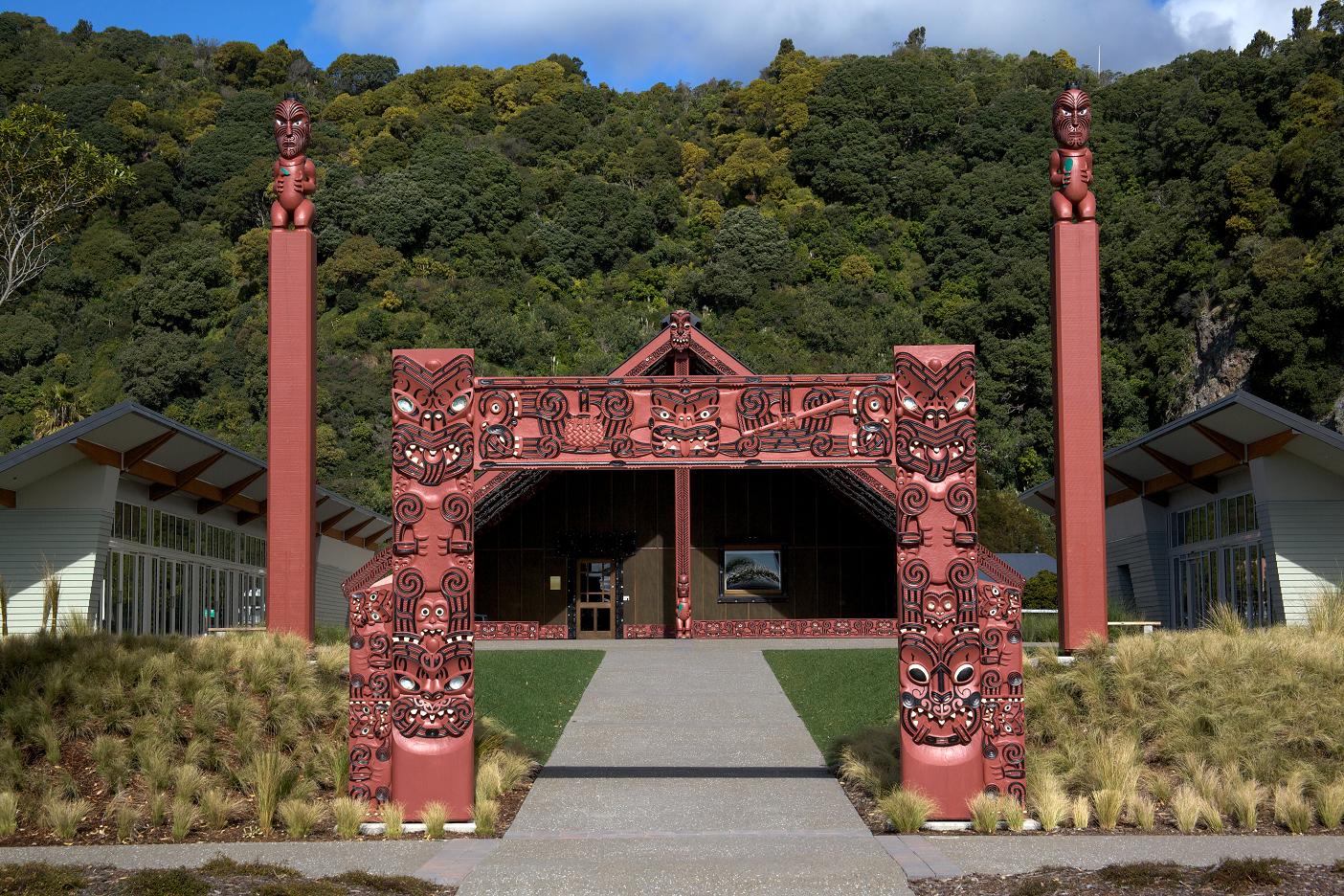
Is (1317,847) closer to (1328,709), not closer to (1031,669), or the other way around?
(1328,709)

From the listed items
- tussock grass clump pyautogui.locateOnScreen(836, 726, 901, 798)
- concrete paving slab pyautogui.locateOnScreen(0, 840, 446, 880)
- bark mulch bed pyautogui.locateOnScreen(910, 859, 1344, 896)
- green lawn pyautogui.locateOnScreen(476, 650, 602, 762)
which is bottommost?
concrete paving slab pyautogui.locateOnScreen(0, 840, 446, 880)

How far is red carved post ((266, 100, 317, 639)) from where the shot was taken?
A: 18406 millimetres

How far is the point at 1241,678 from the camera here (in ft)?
49.0

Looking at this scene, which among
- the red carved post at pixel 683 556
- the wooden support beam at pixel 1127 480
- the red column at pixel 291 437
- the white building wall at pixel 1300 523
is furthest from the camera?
the red carved post at pixel 683 556

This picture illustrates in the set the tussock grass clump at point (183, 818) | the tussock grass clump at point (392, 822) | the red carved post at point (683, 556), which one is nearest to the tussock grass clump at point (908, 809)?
the tussock grass clump at point (392, 822)

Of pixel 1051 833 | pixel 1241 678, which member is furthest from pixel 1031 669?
pixel 1051 833

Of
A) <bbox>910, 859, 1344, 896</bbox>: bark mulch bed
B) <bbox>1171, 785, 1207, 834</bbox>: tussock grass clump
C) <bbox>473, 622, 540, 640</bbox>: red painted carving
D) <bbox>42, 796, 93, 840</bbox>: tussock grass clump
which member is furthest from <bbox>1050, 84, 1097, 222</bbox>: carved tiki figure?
<bbox>473, 622, 540, 640</bbox>: red painted carving

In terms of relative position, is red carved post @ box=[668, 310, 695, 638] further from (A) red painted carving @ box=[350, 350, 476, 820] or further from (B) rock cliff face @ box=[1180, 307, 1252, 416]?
(B) rock cliff face @ box=[1180, 307, 1252, 416]

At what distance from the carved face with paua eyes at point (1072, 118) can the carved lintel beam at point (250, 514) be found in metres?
19.9

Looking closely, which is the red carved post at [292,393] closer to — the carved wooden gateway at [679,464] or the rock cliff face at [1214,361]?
the carved wooden gateway at [679,464]

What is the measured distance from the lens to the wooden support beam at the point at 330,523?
3541 centimetres

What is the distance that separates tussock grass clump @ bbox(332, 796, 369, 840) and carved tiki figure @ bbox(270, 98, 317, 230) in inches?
375

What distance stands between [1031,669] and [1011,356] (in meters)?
53.7

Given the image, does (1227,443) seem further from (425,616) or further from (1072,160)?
(425,616)
